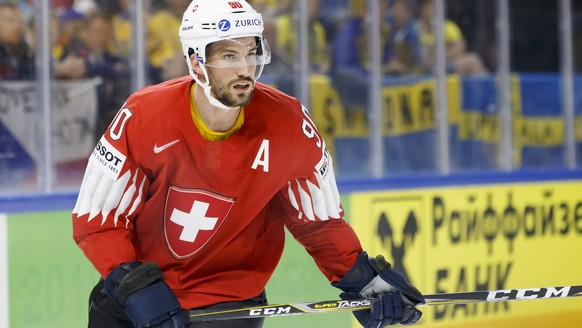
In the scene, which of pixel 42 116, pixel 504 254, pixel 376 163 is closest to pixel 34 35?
pixel 42 116

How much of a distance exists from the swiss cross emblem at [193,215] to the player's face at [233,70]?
0.87 ft

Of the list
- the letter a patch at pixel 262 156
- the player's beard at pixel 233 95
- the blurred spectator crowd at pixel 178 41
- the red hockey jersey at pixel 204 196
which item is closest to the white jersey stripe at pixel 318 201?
the red hockey jersey at pixel 204 196

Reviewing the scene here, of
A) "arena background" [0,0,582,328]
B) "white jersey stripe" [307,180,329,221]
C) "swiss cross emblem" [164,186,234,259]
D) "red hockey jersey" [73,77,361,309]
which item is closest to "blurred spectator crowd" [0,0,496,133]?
"arena background" [0,0,582,328]

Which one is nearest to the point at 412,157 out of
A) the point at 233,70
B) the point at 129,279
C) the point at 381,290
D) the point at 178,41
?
the point at 178,41

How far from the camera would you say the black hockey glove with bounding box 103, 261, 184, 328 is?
2.69 meters

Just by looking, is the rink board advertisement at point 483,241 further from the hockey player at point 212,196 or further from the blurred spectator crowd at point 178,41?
the hockey player at point 212,196

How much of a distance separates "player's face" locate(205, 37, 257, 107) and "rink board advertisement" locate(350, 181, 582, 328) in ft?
7.48

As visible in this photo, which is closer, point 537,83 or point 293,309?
point 293,309

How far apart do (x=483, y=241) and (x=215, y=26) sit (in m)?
2.93

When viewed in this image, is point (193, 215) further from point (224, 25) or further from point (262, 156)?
point (224, 25)

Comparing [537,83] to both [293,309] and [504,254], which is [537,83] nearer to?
[504,254]

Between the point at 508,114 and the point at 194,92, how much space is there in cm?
351

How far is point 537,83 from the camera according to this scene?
632 cm

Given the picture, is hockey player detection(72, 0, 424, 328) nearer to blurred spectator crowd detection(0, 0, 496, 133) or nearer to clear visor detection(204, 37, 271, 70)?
clear visor detection(204, 37, 271, 70)
